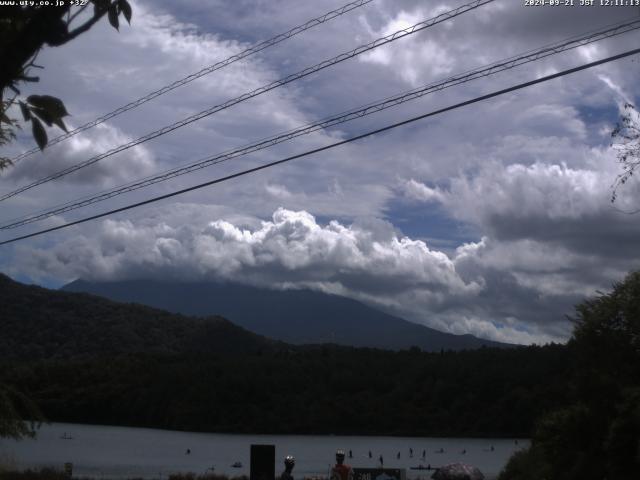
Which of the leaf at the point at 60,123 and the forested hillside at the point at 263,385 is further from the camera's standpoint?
the forested hillside at the point at 263,385

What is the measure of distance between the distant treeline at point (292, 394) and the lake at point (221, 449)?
7.57 ft

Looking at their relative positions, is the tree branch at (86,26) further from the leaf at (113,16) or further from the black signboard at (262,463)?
the black signboard at (262,463)

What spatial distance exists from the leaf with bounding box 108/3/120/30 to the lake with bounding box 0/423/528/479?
7738 centimetres

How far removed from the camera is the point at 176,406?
12688 cm

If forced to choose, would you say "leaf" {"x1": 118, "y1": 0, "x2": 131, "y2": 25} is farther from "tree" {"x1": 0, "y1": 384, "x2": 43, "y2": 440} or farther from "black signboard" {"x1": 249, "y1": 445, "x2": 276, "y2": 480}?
"tree" {"x1": 0, "y1": 384, "x2": 43, "y2": 440}

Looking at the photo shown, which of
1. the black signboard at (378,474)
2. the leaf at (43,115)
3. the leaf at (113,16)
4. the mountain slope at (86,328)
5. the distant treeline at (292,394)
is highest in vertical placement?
the mountain slope at (86,328)

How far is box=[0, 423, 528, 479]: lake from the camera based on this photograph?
89488mm

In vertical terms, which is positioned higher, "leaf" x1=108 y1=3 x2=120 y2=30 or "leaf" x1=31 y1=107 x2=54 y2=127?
"leaf" x1=108 y1=3 x2=120 y2=30

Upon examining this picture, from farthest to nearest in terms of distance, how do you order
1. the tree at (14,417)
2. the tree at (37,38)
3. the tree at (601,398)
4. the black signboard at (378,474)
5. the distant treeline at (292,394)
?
1. the distant treeline at (292,394)
2. the tree at (14,417)
3. the black signboard at (378,474)
4. the tree at (601,398)
5. the tree at (37,38)

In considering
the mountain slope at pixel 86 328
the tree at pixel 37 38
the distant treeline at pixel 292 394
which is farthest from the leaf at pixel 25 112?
the mountain slope at pixel 86 328

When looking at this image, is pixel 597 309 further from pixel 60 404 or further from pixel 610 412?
pixel 60 404

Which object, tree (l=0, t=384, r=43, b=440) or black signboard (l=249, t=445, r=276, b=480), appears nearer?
black signboard (l=249, t=445, r=276, b=480)

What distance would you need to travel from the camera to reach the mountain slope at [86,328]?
424 ft

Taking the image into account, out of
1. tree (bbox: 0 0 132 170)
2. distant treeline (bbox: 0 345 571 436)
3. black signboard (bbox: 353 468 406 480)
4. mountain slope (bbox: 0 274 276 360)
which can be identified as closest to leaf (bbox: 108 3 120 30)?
tree (bbox: 0 0 132 170)
